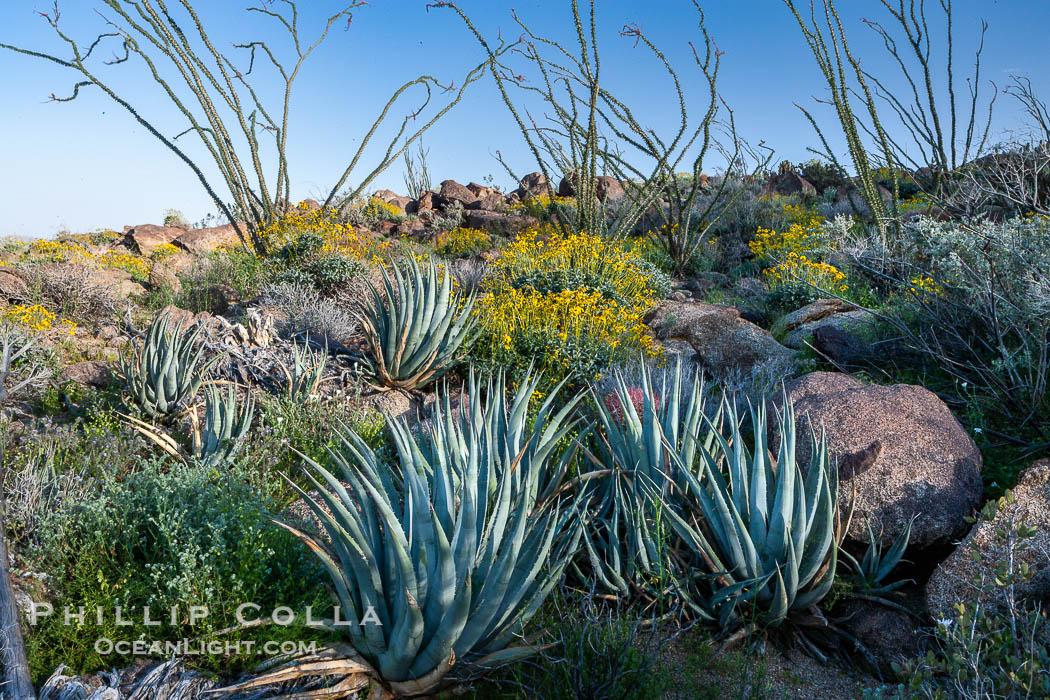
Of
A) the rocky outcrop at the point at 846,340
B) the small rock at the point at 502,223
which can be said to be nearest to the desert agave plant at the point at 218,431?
the rocky outcrop at the point at 846,340

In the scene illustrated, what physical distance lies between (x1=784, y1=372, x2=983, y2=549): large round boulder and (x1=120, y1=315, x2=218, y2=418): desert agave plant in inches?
195

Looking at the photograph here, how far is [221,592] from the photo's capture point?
307 cm

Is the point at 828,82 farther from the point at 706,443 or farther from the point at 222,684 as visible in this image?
the point at 222,684

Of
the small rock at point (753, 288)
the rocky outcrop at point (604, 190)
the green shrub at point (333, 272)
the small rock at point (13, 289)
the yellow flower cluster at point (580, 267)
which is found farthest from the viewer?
the rocky outcrop at point (604, 190)

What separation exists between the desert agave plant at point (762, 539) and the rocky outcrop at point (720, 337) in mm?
2967

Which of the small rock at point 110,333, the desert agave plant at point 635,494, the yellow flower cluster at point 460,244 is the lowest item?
the desert agave plant at point 635,494

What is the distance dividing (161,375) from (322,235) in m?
5.30

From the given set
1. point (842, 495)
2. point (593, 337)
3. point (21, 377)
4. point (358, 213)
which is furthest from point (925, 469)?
point (358, 213)

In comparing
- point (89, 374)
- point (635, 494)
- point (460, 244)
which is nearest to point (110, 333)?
point (89, 374)

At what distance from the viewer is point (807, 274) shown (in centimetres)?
929

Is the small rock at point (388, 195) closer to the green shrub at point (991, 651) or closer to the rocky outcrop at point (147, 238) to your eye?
the rocky outcrop at point (147, 238)

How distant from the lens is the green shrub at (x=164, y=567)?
2.90 meters

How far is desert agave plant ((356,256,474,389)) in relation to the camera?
248 inches

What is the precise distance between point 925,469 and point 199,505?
3.99 metres
